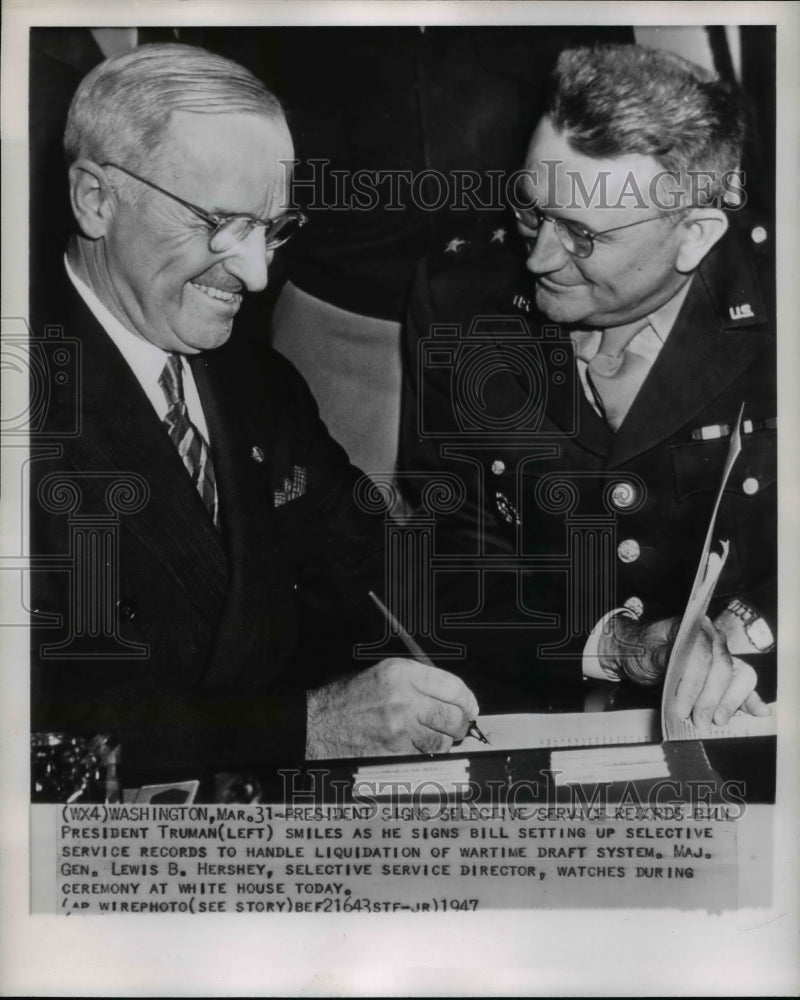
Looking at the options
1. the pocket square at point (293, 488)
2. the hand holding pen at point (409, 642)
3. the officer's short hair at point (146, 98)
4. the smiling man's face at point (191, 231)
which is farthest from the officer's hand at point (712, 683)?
the officer's short hair at point (146, 98)

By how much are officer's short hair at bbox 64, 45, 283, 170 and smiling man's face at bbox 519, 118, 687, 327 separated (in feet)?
1.45

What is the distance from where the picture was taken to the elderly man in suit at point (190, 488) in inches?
66.0

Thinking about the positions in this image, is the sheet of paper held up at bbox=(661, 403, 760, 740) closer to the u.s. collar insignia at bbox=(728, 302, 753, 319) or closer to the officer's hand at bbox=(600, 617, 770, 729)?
the officer's hand at bbox=(600, 617, 770, 729)

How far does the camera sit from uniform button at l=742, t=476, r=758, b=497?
1745 mm

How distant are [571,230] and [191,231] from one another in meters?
0.59

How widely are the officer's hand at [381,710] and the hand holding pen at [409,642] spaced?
0.01 m

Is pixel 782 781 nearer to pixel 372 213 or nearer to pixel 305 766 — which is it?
pixel 305 766

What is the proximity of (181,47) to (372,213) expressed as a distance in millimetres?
390

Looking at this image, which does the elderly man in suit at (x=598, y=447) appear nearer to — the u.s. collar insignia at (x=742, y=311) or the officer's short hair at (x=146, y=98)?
the u.s. collar insignia at (x=742, y=311)

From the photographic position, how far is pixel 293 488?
1.74 m

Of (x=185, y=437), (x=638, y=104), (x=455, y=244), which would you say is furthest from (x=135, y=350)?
(x=638, y=104)

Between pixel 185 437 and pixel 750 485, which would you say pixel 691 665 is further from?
pixel 185 437

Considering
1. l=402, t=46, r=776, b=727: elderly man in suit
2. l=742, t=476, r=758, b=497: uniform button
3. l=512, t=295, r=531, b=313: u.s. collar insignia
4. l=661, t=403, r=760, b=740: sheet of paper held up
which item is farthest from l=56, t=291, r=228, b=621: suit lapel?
l=742, t=476, r=758, b=497: uniform button

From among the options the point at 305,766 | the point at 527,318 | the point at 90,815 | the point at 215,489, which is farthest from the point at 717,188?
the point at 90,815
